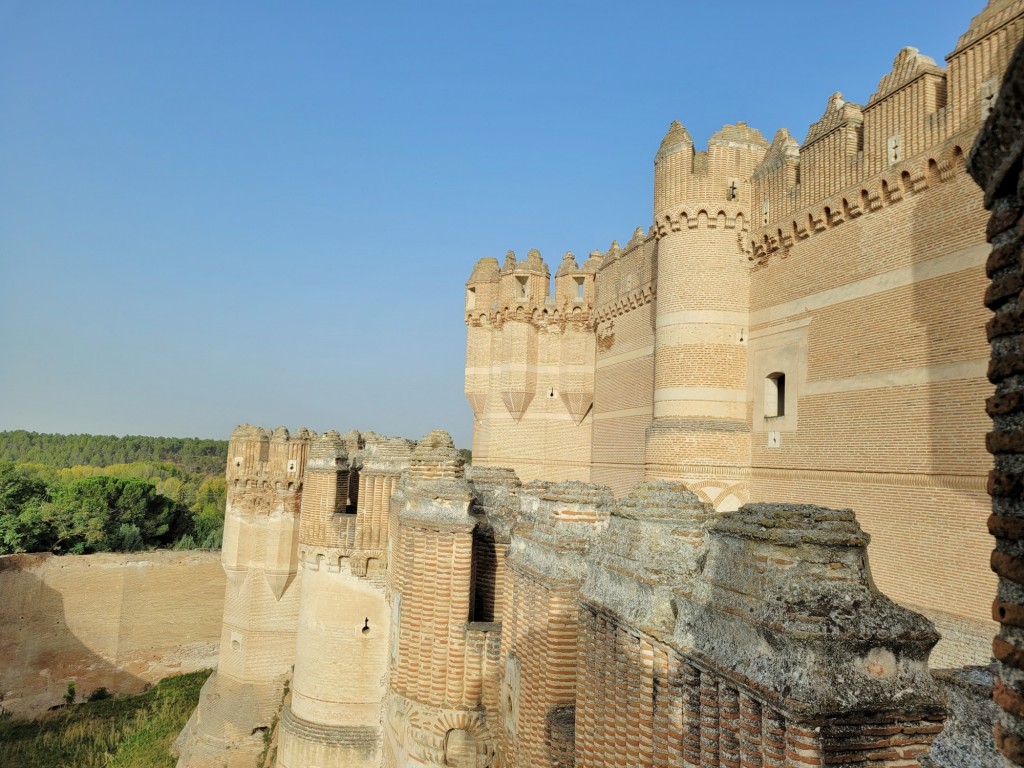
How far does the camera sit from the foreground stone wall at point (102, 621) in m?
22.1

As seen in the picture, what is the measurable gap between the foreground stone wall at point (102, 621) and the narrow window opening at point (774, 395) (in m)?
20.3

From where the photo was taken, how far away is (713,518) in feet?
12.2

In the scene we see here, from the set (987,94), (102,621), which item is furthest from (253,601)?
(987,94)

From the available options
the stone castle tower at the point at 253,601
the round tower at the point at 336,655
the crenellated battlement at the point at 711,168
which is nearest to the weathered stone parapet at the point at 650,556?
the round tower at the point at 336,655

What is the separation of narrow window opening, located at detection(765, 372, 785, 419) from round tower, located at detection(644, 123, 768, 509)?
59 cm

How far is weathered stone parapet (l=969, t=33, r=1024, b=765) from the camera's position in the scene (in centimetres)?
172

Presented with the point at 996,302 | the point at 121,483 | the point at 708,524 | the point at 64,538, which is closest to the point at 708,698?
the point at 708,524

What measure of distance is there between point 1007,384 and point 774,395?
40.3ft

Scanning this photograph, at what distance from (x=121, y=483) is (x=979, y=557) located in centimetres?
3621

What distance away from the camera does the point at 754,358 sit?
551 inches

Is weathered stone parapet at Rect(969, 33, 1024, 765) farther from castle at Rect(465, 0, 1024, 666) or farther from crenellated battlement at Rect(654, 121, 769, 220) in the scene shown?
crenellated battlement at Rect(654, 121, 769, 220)

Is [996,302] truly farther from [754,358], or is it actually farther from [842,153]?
[754,358]

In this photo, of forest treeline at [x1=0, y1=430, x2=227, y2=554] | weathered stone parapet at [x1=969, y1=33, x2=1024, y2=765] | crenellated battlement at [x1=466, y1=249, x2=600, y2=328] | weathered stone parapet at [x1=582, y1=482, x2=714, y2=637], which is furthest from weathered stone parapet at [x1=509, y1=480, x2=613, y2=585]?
forest treeline at [x1=0, y1=430, x2=227, y2=554]

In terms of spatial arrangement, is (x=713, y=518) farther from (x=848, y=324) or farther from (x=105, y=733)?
(x=105, y=733)
